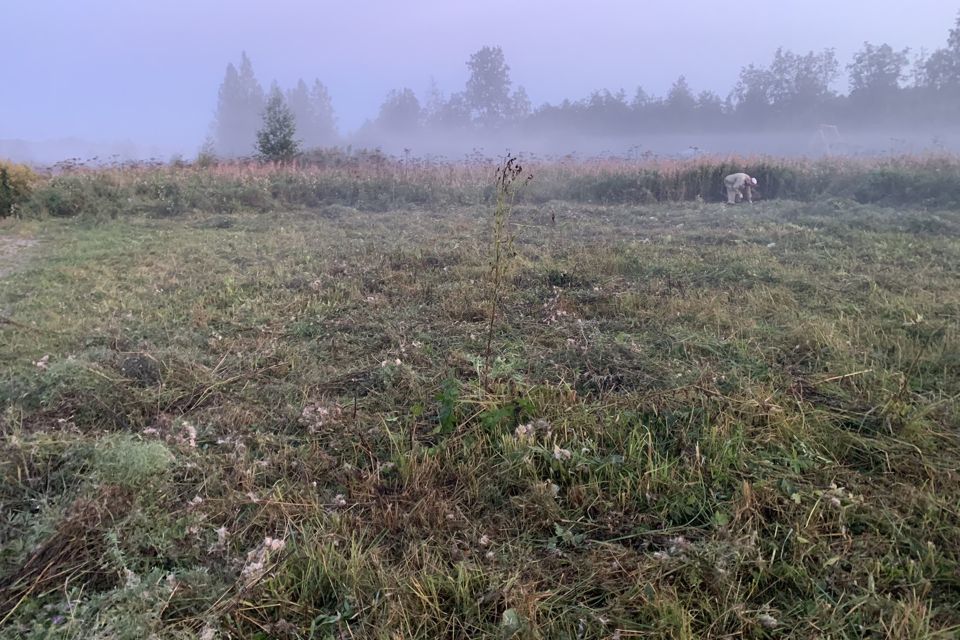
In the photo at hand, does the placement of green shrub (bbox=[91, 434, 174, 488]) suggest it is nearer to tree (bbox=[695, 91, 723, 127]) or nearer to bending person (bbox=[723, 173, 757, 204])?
bending person (bbox=[723, 173, 757, 204])

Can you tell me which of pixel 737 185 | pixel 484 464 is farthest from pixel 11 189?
pixel 737 185

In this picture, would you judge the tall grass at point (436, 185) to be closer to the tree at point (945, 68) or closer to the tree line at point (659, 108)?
the tree line at point (659, 108)

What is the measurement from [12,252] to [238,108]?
92875 millimetres

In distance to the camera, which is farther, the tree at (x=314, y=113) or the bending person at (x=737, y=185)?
the tree at (x=314, y=113)

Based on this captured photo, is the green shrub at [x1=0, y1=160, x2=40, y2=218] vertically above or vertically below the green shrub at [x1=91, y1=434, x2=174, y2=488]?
above

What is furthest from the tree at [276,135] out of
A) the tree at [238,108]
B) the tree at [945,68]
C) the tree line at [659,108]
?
the tree at [238,108]

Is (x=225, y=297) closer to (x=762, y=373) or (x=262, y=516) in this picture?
(x=262, y=516)

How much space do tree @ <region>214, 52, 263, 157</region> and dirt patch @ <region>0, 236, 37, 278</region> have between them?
82176 millimetres

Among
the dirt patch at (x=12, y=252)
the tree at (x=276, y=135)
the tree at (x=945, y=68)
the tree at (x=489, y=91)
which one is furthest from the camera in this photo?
the tree at (x=489, y=91)

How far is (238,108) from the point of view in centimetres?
8819

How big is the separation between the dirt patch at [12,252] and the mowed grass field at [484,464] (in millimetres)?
2093

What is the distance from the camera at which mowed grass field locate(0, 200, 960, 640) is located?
1840mm

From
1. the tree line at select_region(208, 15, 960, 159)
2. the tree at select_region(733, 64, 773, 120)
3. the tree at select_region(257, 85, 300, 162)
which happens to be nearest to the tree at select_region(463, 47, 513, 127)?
the tree line at select_region(208, 15, 960, 159)

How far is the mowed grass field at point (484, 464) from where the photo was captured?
6.04ft
